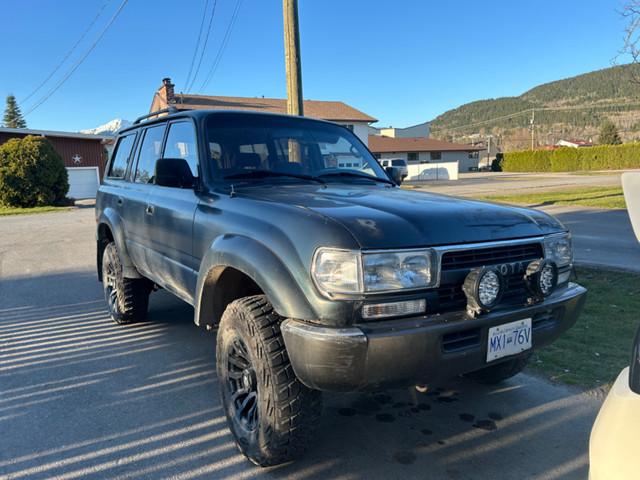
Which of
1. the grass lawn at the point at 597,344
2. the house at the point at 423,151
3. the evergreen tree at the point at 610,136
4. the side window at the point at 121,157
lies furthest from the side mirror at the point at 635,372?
the evergreen tree at the point at 610,136

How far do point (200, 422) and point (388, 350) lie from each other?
165 cm

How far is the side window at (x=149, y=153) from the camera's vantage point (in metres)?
4.29

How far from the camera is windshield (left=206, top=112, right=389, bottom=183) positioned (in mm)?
3479

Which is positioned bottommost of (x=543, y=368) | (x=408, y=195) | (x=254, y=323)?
(x=543, y=368)

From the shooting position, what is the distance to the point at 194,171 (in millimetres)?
3527

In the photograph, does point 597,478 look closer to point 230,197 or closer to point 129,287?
point 230,197

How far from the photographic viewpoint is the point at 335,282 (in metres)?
2.19

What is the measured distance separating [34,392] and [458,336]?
3.10 metres

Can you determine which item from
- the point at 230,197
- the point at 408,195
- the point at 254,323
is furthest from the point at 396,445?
the point at 230,197

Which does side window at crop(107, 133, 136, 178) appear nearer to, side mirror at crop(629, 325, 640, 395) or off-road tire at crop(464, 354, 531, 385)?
off-road tire at crop(464, 354, 531, 385)

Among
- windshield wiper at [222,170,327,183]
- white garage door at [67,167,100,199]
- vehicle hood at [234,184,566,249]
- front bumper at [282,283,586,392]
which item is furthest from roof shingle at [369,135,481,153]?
front bumper at [282,283,586,392]

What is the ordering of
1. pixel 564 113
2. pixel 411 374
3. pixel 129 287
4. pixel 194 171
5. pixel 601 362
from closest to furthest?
pixel 411 374, pixel 194 171, pixel 601 362, pixel 129 287, pixel 564 113

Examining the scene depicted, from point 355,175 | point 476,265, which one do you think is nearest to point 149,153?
point 355,175

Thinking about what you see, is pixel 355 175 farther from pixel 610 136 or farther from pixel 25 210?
pixel 610 136
